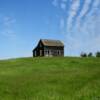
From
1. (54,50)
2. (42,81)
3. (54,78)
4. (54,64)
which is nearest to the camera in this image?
(42,81)

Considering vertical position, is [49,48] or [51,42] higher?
[51,42]

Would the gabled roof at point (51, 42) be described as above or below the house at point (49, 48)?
above

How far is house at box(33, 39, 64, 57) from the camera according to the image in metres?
94.4

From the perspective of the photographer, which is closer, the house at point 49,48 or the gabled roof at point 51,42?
the house at point 49,48

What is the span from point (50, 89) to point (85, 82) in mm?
5433

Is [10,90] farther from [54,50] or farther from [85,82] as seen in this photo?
[54,50]

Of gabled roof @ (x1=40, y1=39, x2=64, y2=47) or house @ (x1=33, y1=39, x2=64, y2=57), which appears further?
gabled roof @ (x1=40, y1=39, x2=64, y2=47)

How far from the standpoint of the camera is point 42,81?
114ft

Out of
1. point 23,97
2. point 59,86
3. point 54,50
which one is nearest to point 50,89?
point 59,86

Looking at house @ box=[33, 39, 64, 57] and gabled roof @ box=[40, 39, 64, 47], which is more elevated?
gabled roof @ box=[40, 39, 64, 47]

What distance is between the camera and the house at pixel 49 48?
310 ft

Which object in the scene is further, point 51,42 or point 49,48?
point 51,42

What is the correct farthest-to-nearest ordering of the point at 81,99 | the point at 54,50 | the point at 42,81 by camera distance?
the point at 54,50 < the point at 42,81 < the point at 81,99

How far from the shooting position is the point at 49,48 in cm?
9462
